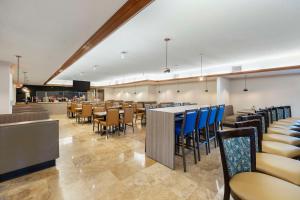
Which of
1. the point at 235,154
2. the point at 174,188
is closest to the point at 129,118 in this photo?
the point at 174,188

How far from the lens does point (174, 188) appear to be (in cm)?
202

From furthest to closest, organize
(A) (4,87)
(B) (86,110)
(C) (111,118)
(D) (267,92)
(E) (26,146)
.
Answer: (B) (86,110) → (D) (267,92) → (C) (111,118) → (A) (4,87) → (E) (26,146)

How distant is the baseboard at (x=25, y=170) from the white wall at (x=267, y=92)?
23.8 ft

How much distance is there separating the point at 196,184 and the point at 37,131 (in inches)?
108

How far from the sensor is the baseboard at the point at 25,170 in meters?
2.18

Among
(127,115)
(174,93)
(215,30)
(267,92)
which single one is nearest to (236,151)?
(215,30)

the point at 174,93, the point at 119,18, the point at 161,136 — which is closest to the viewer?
the point at 119,18

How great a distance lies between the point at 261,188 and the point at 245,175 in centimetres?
19

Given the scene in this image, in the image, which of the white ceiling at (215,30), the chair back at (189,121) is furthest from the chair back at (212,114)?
the white ceiling at (215,30)

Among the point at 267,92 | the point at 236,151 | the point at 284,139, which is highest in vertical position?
the point at 267,92

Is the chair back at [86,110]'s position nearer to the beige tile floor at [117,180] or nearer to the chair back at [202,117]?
the beige tile floor at [117,180]

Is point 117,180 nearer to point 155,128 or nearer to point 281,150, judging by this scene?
point 155,128

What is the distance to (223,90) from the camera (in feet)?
21.1

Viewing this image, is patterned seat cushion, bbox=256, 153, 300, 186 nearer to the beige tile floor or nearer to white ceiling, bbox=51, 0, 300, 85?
the beige tile floor
